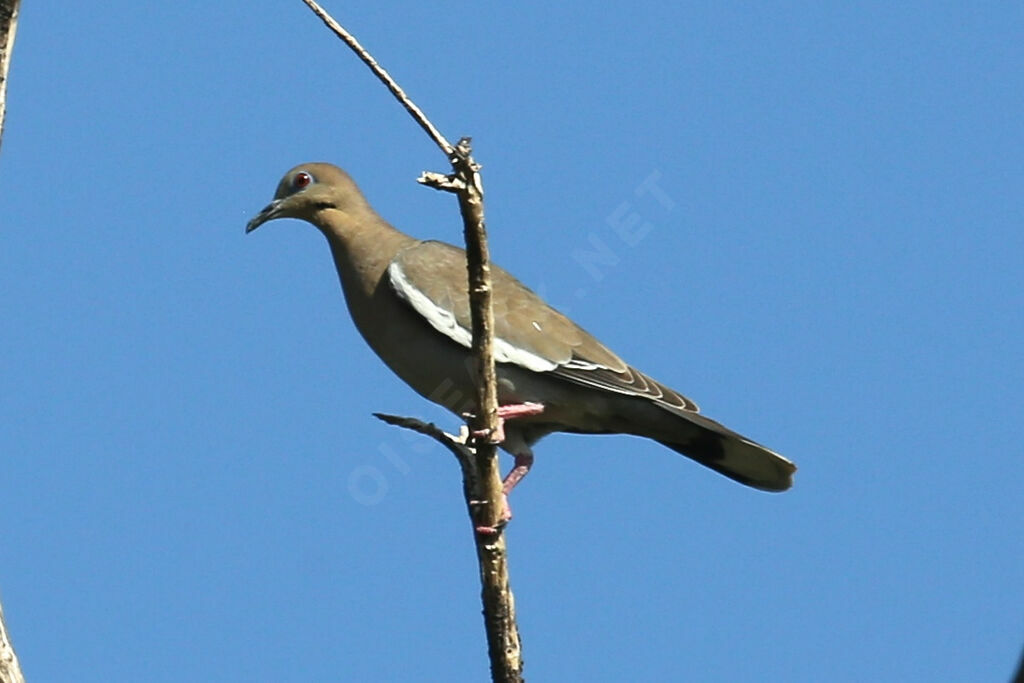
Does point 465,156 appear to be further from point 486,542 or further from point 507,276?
point 507,276

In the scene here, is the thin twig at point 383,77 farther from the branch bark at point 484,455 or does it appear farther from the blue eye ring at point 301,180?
the blue eye ring at point 301,180

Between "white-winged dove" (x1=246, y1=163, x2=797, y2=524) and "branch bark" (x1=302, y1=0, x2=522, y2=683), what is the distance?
3.91 feet

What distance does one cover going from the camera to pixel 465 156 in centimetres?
364

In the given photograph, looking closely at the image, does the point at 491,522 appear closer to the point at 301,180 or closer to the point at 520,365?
the point at 520,365

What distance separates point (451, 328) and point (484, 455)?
55.8 inches

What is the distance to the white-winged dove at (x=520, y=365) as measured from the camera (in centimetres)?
562

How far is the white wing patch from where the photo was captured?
554 cm

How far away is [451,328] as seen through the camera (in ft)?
18.2

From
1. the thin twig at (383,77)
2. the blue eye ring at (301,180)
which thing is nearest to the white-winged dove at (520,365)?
the blue eye ring at (301,180)

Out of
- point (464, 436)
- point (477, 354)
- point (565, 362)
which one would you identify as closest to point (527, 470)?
point (565, 362)

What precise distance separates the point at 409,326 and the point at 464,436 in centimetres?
135

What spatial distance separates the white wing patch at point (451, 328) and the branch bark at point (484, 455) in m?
1.14

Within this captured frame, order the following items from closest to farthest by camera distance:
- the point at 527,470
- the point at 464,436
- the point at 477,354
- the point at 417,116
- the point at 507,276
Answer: the point at 417,116 < the point at 477,354 < the point at 464,436 < the point at 527,470 < the point at 507,276

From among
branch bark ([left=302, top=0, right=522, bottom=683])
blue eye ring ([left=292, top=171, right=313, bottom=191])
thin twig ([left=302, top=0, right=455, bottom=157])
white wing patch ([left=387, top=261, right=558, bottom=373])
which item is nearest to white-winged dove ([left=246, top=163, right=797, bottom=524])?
white wing patch ([left=387, top=261, right=558, bottom=373])
